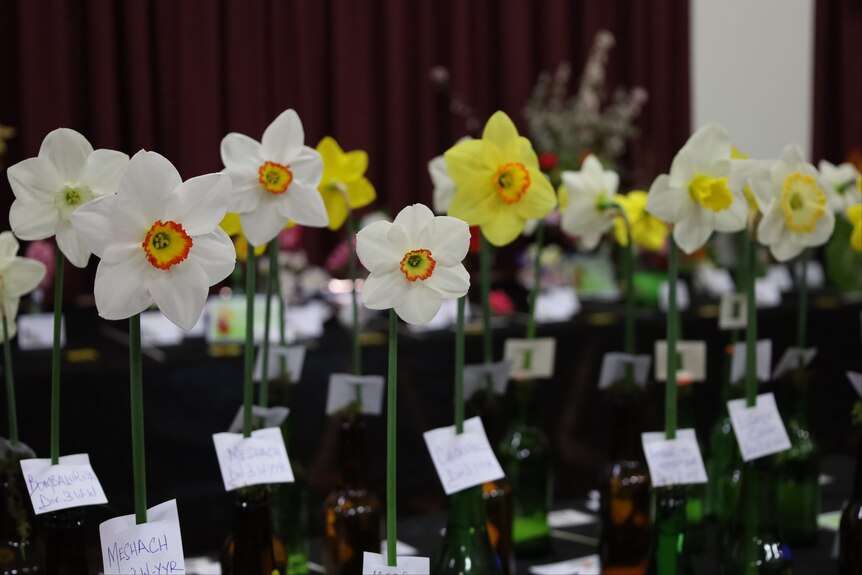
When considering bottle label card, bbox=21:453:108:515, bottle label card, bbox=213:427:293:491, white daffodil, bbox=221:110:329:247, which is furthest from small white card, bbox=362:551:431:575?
white daffodil, bbox=221:110:329:247

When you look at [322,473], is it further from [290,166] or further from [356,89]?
[356,89]

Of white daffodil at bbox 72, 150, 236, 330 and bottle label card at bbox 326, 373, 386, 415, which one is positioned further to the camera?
bottle label card at bbox 326, 373, 386, 415

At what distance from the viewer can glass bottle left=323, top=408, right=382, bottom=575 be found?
1.15 m

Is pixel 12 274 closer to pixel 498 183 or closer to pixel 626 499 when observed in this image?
pixel 498 183

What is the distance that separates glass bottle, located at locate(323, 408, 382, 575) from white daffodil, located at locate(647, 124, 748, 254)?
16.2 inches

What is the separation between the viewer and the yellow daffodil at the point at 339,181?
3.90 ft

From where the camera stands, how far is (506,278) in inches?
155

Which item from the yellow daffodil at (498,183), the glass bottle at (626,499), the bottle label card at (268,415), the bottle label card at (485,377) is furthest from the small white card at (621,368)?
the bottle label card at (268,415)

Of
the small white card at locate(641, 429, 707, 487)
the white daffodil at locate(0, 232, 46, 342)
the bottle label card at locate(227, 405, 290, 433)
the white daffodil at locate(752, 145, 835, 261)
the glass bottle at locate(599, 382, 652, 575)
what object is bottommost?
the glass bottle at locate(599, 382, 652, 575)

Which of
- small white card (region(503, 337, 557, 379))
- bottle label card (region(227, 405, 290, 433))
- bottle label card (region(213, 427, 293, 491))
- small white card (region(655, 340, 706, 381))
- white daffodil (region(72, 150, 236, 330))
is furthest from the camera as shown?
small white card (region(655, 340, 706, 381))

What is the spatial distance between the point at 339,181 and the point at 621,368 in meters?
0.42

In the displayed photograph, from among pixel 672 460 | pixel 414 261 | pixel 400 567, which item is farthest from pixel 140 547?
pixel 672 460

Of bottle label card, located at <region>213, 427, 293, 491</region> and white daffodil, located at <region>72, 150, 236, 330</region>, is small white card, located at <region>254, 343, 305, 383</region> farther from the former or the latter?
white daffodil, located at <region>72, 150, 236, 330</region>

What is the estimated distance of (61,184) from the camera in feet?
2.84
